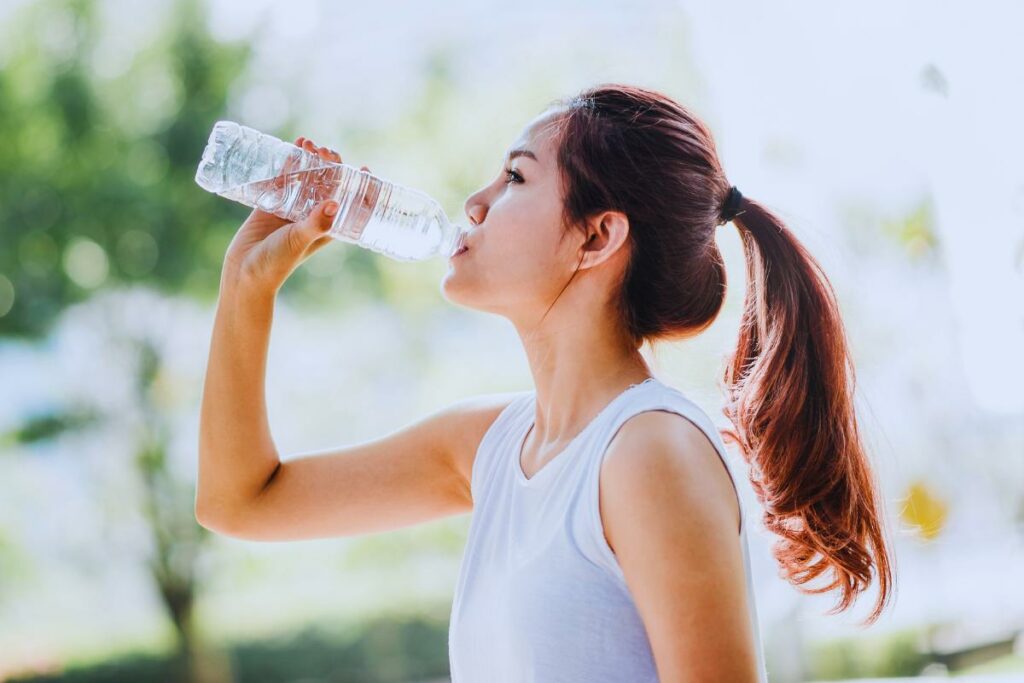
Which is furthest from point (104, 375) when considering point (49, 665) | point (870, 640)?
point (870, 640)

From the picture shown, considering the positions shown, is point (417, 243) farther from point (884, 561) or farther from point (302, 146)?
point (884, 561)

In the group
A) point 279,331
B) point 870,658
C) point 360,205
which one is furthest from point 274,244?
point 279,331

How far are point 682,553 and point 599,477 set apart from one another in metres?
0.13

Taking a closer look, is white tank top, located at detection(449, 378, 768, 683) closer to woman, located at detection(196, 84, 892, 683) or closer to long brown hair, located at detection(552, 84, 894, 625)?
woman, located at detection(196, 84, 892, 683)

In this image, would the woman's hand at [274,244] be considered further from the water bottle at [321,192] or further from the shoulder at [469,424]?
the shoulder at [469,424]

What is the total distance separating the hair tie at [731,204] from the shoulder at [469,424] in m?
0.30

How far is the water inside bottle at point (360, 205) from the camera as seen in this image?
4.09ft

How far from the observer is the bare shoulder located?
3.92 ft

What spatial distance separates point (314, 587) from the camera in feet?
17.0

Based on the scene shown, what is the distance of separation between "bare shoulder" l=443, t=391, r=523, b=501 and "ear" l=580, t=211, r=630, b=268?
0.68 feet

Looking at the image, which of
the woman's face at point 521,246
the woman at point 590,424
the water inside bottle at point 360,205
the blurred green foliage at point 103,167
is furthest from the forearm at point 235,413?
the blurred green foliage at point 103,167

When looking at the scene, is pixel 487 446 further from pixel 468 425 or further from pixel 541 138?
pixel 541 138

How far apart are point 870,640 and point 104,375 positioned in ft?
12.2

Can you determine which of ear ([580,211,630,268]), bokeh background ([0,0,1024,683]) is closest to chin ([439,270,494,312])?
ear ([580,211,630,268])
